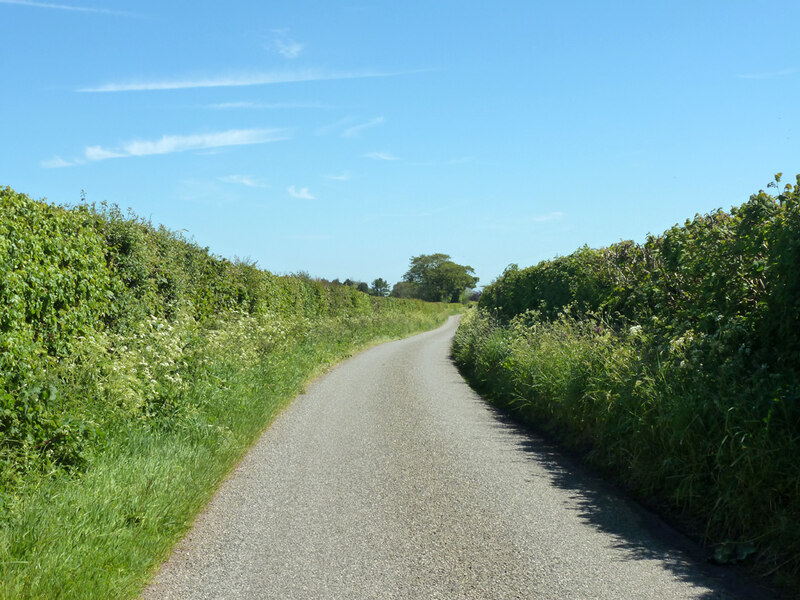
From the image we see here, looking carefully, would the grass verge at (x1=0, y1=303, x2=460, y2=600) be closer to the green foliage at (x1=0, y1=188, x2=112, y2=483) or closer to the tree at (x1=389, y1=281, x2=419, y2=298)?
the green foliage at (x1=0, y1=188, x2=112, y2=483)

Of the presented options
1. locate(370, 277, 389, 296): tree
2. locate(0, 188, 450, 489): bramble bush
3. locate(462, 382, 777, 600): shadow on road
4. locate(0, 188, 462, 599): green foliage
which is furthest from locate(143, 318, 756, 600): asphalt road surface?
locate(370, 277, 389, 296): tree

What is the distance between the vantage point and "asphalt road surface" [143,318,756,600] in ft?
14.8

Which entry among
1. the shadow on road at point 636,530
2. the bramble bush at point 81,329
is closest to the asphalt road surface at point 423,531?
the shadow on road at point 636,530

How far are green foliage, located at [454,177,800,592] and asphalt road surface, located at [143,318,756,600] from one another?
51 centimetres

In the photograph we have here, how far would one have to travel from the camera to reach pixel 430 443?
29.4ft

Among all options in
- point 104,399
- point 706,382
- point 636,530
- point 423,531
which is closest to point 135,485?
point 104,399

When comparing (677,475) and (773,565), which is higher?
(677,475)

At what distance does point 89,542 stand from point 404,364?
15806mm

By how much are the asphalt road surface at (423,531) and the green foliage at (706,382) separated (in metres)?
0.51

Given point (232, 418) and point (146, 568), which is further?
point (232, 418)

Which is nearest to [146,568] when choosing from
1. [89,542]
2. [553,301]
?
[89,542]

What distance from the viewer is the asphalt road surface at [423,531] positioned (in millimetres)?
4520

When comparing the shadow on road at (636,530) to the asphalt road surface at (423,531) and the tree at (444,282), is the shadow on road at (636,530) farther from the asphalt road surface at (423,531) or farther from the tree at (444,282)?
the tree at (444,282)

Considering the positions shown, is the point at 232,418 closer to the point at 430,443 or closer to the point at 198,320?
the point at 430,443
